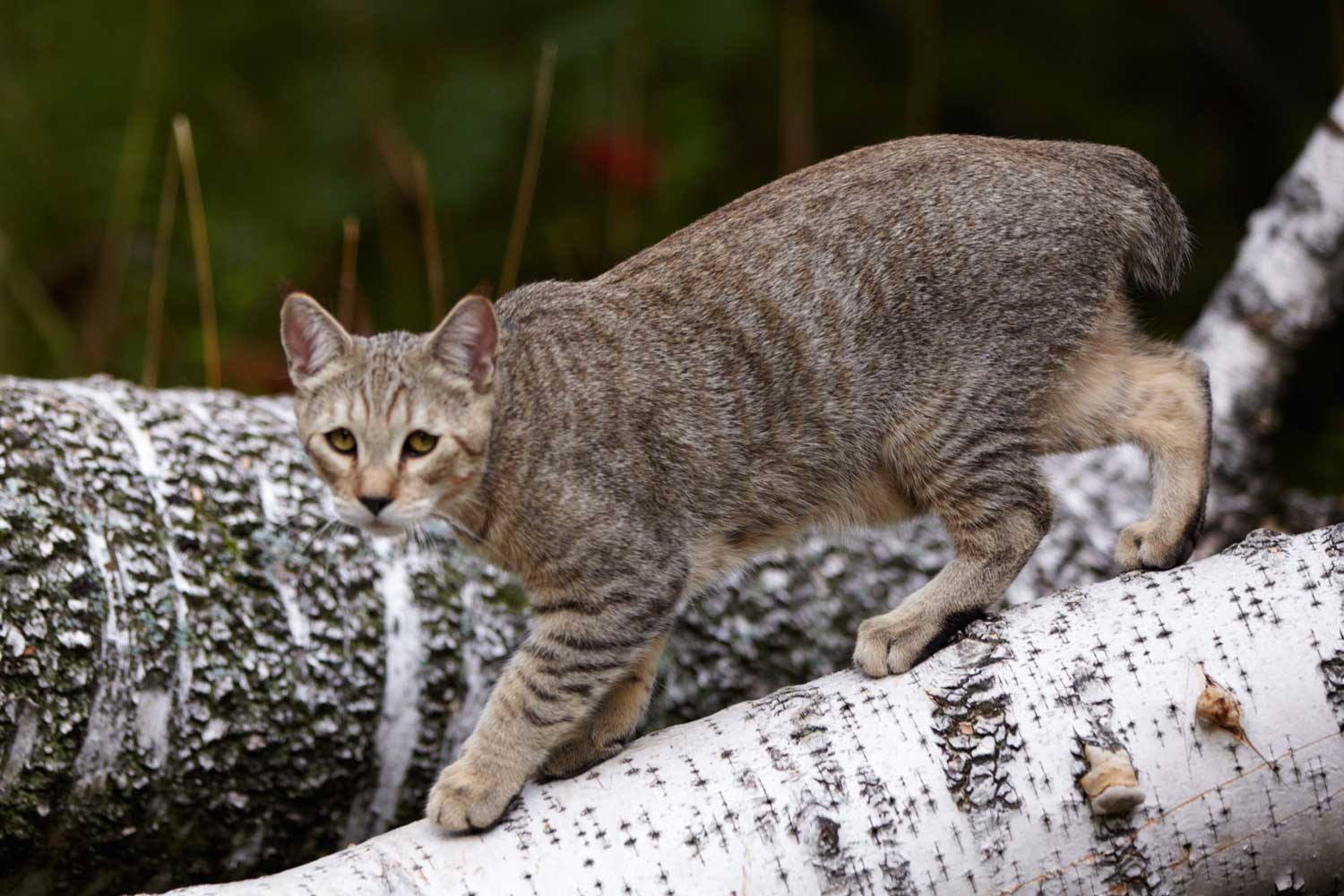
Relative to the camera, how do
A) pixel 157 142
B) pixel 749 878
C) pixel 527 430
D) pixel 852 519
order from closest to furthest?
pixel 749 878 < pixel 527 430 < pixel 852 519 < pixel 157 142

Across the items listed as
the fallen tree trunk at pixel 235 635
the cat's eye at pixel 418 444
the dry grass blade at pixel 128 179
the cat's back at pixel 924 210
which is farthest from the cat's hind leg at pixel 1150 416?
the dry grass blade at pixel 128 179

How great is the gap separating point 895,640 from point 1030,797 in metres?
0.44

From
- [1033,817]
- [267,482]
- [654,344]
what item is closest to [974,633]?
[1033,817]

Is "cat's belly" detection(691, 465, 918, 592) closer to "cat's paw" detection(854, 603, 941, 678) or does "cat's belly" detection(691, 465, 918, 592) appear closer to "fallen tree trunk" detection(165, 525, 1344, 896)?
"cat's paw" detection(854, 603, 941, 678)

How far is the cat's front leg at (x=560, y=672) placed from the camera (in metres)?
2.52

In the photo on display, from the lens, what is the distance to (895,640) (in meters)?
2.60

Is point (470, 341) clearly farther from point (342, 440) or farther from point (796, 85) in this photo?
point (796, 85)

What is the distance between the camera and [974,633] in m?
2.50

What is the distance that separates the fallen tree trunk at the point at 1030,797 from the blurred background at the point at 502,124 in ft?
8.42

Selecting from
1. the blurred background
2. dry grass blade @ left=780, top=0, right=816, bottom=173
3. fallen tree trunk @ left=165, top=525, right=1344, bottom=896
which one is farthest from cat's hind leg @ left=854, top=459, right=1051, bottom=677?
dry grass blade @ left=780, top=0, right=816, bottom=173

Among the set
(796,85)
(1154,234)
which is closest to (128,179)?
(796,85)

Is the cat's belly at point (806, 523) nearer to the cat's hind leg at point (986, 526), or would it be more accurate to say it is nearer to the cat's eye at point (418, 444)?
the cat's hind leg at point (986, 526)

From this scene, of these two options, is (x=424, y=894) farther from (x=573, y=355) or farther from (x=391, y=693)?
(x=573, y=355)

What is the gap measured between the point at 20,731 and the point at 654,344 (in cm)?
140
